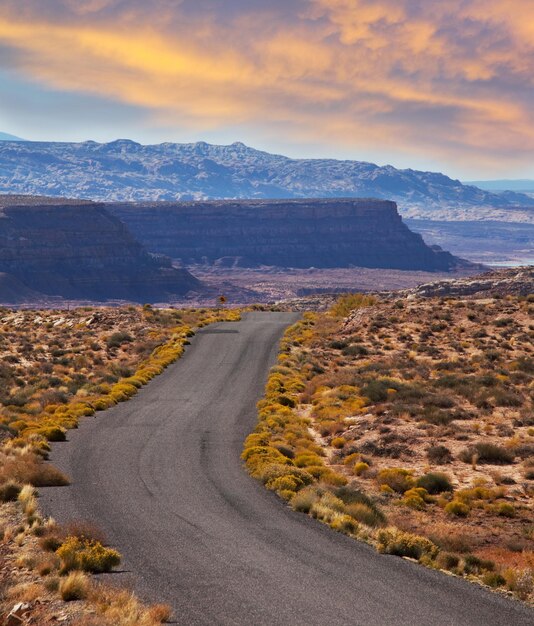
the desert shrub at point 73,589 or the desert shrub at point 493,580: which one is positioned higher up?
the desert shrub at point 493,580

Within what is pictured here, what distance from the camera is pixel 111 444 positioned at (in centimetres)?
2622

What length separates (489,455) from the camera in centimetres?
2647

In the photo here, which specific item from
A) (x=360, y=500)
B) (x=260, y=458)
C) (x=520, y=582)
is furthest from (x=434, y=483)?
(x=520, y=582)

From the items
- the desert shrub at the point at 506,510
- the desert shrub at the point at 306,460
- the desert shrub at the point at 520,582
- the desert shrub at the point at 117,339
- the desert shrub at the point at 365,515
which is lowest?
the desert shrub at the point at 117,339

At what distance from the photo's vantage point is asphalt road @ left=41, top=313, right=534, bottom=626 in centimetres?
1373

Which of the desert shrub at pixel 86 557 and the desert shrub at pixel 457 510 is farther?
the desert shrub at pixel 457 510

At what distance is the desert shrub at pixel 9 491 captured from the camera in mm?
19344

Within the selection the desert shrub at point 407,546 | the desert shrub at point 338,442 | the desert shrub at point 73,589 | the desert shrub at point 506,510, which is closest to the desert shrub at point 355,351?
the desert shrub at point 338,442

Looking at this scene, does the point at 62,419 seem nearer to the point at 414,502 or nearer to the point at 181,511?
the point at 181,511

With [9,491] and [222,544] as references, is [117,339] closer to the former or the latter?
[9,491]

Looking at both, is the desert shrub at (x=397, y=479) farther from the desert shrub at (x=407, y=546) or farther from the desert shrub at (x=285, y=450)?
the desert shrub at (x=407, y=546)

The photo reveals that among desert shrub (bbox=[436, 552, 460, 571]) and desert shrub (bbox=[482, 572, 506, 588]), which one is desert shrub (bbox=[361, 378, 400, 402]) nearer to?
desert shrub (bbox=[436, 552, 460, 571])

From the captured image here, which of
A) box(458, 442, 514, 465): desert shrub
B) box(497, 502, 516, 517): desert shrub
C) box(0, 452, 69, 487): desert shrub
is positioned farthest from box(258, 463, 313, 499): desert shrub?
box(458, 442, 514, 465): desert shrub

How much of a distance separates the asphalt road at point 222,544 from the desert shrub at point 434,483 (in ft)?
16.5
